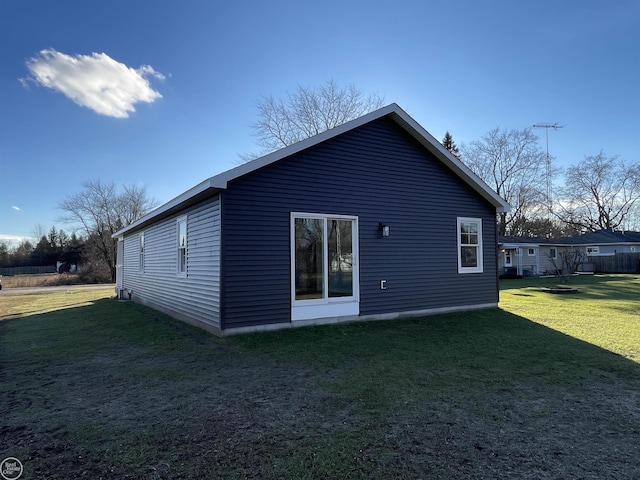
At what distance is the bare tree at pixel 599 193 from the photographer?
131 ft

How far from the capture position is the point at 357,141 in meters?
8.66

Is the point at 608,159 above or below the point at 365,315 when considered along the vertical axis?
above

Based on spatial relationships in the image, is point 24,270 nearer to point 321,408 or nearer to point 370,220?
point 370,220

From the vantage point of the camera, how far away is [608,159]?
3991cm

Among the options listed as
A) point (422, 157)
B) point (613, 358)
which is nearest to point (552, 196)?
point (422, 157)

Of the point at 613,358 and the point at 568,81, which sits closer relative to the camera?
the point at 613,358

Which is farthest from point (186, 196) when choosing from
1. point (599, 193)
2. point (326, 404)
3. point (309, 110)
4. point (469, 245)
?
point (599, 193)

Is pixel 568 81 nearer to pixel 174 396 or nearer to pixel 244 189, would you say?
pixel 244 189

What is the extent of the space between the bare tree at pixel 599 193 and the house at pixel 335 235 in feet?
127

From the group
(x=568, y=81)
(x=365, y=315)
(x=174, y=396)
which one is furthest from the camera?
(x=568, y=81)

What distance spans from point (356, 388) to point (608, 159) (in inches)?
1868

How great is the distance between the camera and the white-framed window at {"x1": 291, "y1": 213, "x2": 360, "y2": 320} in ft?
25.5

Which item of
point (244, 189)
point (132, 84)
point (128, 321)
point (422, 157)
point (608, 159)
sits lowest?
point (128, 321)

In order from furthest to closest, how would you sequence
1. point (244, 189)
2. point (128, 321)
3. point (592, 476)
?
point (128, 321)
point (244, 189)
point (592, 476)
